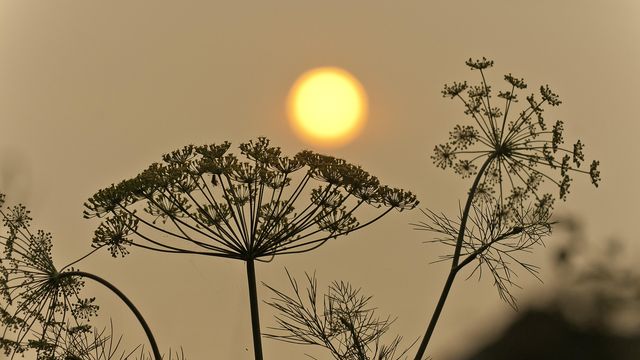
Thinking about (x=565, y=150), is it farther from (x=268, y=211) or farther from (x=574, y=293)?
(x=574, y=293)

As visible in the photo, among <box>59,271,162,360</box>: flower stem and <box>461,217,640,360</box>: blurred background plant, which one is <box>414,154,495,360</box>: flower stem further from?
<box>461,217,640,360</box>: blurred background plant

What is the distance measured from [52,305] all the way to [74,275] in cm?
27

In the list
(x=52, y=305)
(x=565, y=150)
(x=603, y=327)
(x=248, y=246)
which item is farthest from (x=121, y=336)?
(x=603, y=327)

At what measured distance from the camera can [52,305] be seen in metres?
4.93

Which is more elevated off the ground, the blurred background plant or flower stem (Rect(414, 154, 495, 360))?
the blurred background plant

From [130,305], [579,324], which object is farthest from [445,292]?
[579,324]

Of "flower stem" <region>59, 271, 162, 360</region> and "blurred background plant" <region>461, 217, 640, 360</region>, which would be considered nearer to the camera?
"flower stem" <region>59, 271, 162, 360</region>

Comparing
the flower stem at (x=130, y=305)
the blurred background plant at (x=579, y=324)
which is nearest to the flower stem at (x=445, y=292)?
the flower stem at (x=130, y=305)

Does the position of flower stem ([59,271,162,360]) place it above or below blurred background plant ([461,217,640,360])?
below

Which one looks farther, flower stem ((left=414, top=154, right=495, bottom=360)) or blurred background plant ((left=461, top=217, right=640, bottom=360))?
blurred background plant ((left=461, top=217, right=640, bottom=360))

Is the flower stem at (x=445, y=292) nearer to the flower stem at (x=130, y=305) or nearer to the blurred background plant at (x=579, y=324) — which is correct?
the flower stem at (x=130, y=305)

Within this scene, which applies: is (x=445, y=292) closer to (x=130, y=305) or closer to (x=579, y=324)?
(x=130, y=305)

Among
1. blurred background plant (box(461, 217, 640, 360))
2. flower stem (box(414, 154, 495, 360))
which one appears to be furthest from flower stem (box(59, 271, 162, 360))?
blurred background plant (box(461, 217, 640, 360))

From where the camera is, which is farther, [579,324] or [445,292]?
[579,324]
